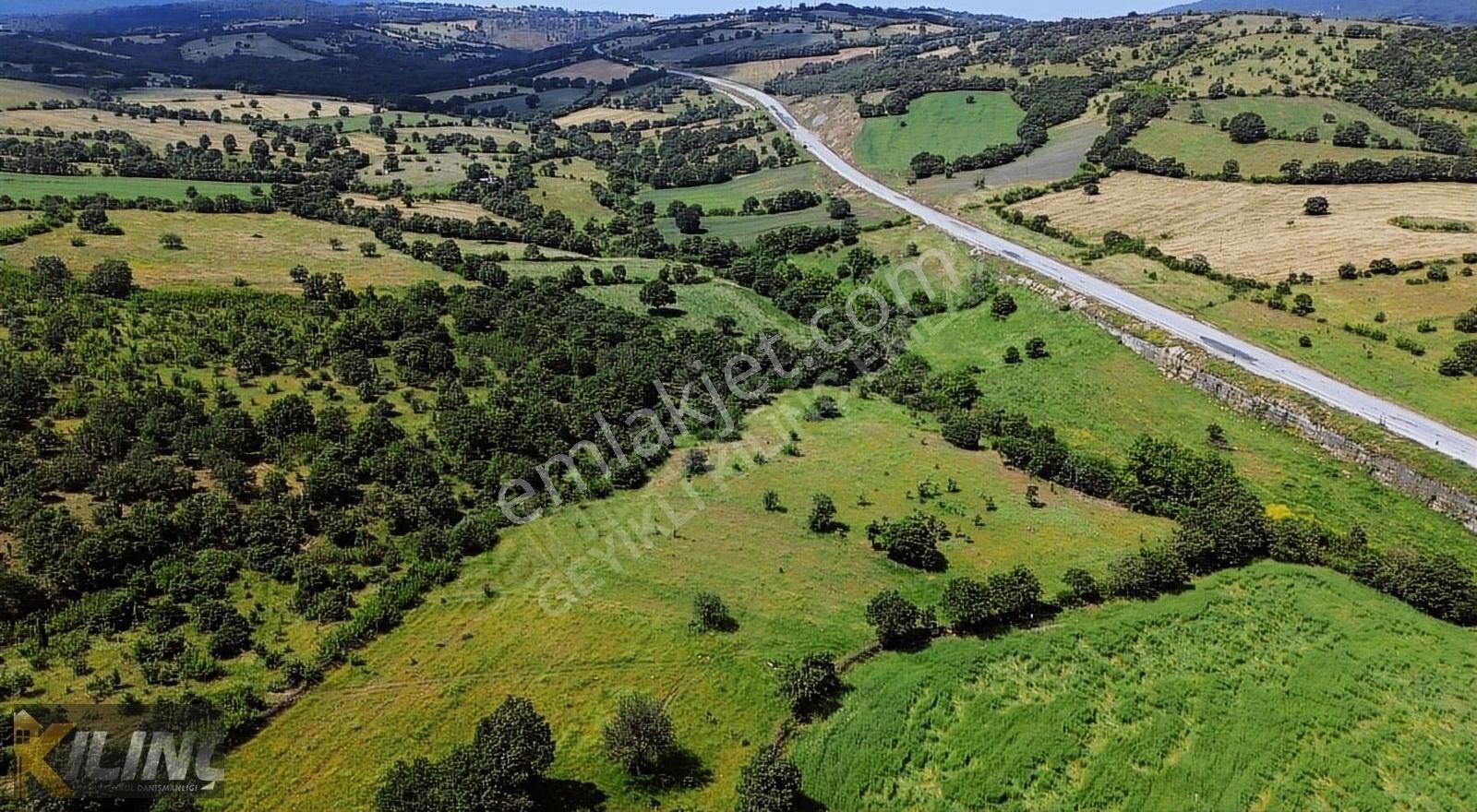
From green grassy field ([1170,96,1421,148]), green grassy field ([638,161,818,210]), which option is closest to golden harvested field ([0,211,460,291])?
green grassy field ([638,161,818,210])

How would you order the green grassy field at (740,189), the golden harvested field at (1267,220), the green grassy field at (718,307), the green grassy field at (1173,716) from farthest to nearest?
the green grassy field at (740,189) → the green grassy field at (718,307) → the golden harvested field at (1267,220) → the green grassy field at (1173,716)

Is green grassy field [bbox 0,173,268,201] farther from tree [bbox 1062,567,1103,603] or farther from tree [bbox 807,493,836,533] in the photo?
tree [bbox 1062,567,1103,603]

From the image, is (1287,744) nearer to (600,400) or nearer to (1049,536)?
(1049,536)

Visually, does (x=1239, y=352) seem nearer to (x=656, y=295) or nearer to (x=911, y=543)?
(x=911, y=543)

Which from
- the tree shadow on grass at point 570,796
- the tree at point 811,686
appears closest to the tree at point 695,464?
the tree at point 811,686

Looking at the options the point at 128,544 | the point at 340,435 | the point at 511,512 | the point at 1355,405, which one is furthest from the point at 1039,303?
the point at 128,544

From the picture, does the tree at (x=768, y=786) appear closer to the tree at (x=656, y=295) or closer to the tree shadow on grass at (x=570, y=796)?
the tree shadow on grass at (x=570, y=796)

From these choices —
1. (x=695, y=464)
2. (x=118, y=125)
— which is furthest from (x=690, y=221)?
(x=118, y=125)
